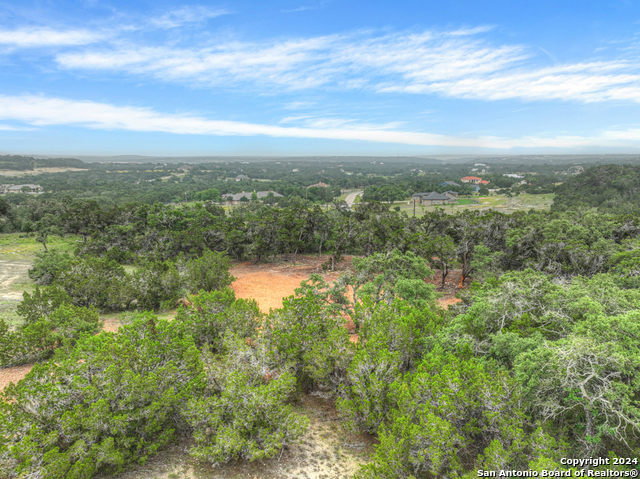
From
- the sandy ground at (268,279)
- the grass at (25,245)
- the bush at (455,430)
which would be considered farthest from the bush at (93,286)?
the grass at (25,245)

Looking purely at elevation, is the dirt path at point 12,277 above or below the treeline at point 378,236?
below

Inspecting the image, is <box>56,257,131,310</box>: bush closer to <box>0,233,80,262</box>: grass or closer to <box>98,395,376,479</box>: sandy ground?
<box>98,395,376,479</box>: sandy ground

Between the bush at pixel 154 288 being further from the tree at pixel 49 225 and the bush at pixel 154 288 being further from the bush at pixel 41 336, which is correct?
the tree at pixel 49 225

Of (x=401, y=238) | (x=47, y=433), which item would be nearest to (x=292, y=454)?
(x=47, y=433)

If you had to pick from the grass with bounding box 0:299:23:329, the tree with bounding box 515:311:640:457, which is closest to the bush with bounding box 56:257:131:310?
the grass with bounding box 0:299:23:329

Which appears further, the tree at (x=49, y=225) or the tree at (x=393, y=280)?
the tree at (x=49, y=225)

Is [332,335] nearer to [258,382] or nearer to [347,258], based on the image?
[258,382]
